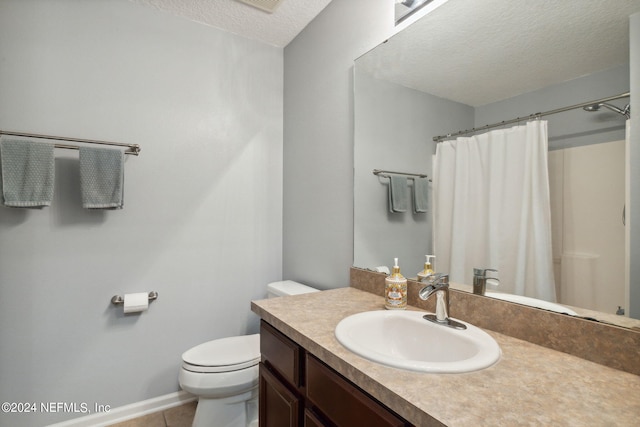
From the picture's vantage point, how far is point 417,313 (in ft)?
3.67

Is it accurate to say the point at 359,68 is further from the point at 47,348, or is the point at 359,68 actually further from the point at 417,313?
the point at 47,348

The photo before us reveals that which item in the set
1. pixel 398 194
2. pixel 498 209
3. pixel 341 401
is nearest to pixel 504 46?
pixel 498 209

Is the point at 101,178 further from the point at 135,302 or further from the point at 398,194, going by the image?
the point at 398,194

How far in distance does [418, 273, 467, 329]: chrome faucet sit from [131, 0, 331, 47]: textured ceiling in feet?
5.63

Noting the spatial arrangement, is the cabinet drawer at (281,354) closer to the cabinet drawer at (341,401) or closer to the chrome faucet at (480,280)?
the cabinet drawer at (341,401)

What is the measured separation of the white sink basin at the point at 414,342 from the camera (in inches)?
29.7

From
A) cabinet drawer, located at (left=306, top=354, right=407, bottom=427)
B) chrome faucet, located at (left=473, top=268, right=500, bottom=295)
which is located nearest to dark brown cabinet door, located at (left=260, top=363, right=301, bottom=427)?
cabinet drawer, located at (left=306, top=354, right=407, bottom=427)

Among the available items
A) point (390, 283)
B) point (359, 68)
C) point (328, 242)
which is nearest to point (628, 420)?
point (390, 283)

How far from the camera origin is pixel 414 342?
1.05 m

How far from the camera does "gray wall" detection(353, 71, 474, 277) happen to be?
1278mm

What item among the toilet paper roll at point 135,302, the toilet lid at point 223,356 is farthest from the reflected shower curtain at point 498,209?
the toilet paper roll at point 135,302

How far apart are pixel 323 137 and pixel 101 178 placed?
4.06ft

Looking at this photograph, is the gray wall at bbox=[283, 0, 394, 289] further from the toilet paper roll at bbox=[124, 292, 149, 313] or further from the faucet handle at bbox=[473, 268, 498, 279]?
the toilet paper roll at bbox=[124, 292, 149, 313]

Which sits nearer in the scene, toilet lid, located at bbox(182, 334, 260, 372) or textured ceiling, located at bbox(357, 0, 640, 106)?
textured ceiling, located at bbox(357, 0, 640, 106)
